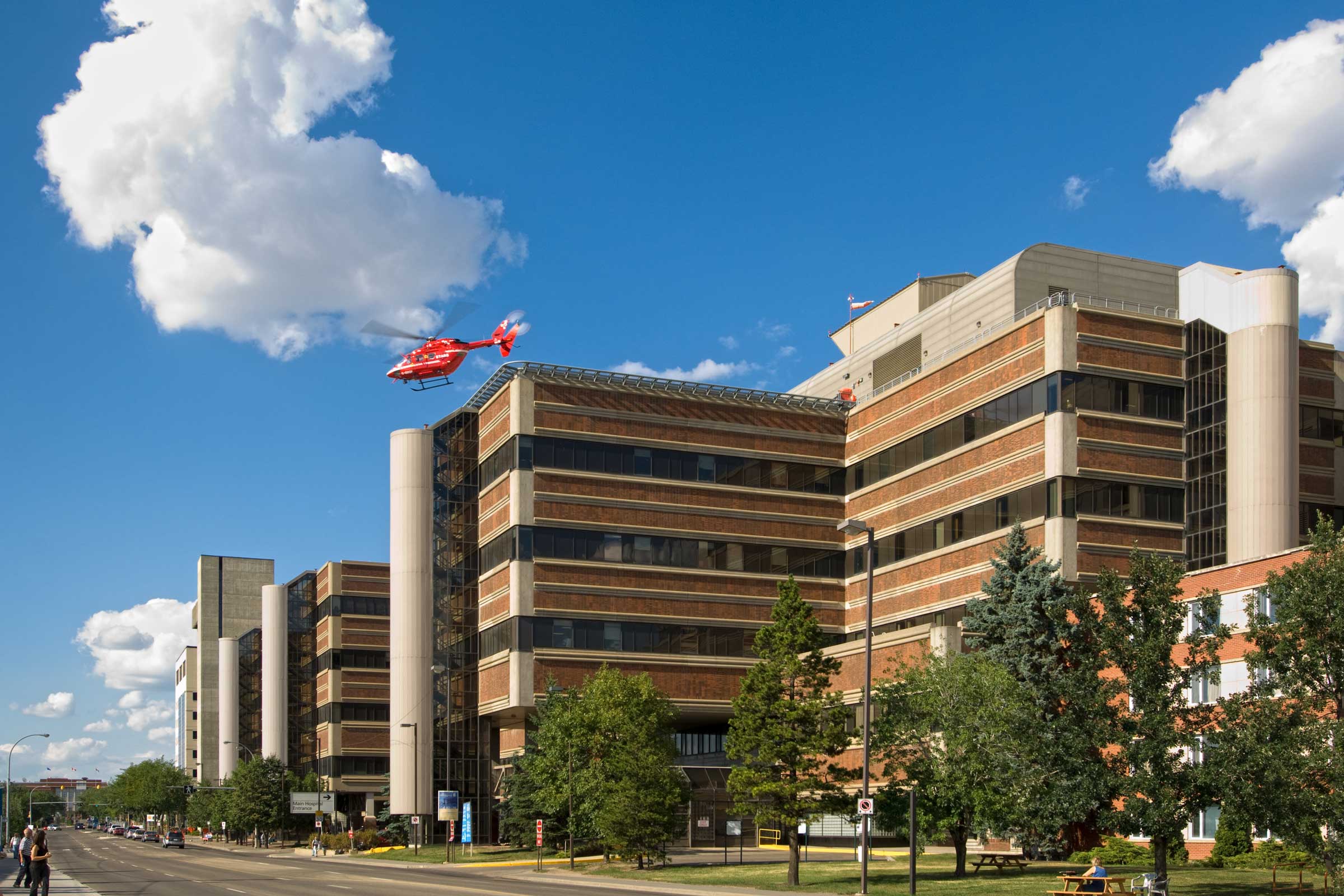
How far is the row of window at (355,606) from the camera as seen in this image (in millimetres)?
125625

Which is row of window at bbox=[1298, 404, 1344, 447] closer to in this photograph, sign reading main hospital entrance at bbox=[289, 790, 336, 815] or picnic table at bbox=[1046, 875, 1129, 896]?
picnic table at bbox=[1046, 875, 1129, 896]

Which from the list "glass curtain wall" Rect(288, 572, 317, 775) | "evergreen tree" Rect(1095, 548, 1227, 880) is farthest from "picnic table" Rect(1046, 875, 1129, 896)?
"glass curtain wall" Rect(288, 572, 317, 775)

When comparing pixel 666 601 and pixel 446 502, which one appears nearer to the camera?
pixel 666 601

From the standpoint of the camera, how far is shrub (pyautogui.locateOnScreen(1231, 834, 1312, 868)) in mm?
41688

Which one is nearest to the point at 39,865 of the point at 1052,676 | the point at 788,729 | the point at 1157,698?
the point at 788,729

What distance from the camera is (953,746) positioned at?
43812mm

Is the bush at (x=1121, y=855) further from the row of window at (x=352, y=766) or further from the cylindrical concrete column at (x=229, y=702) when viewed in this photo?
the cylindrical concrete column at (x=229, y=702)

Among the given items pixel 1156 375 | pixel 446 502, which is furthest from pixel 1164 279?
pixel 446 502

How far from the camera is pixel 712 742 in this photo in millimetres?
84875

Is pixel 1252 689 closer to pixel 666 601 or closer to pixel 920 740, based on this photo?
pixel 920 740

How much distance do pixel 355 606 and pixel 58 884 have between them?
80814mm

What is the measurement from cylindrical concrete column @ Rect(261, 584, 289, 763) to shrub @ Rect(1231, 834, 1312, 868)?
118 metres

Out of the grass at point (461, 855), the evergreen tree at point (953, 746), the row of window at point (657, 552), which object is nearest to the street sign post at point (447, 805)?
the grass at point (461, 855)

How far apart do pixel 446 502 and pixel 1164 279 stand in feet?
164
